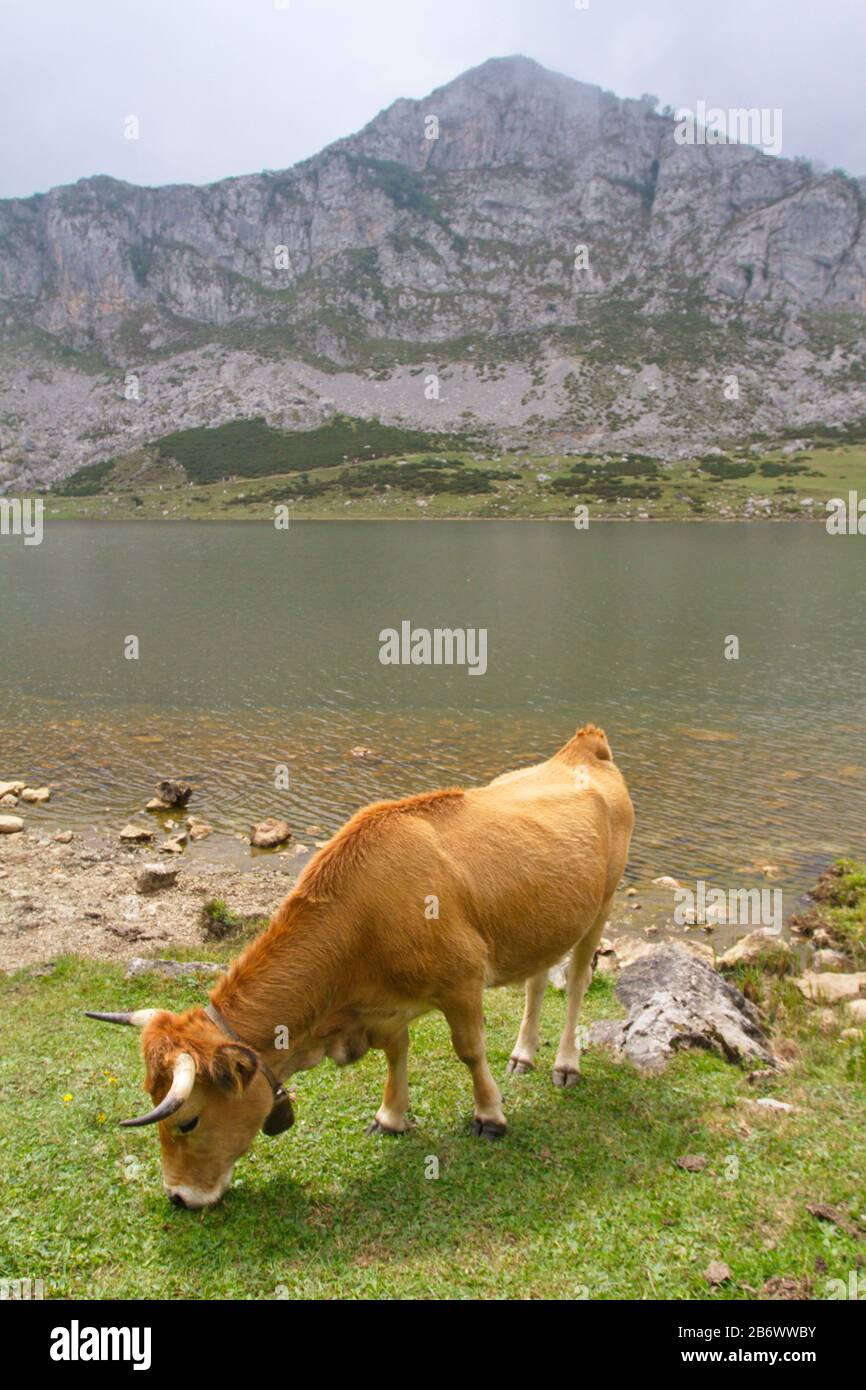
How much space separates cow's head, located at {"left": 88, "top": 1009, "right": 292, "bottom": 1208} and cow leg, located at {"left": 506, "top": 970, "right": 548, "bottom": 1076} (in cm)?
347

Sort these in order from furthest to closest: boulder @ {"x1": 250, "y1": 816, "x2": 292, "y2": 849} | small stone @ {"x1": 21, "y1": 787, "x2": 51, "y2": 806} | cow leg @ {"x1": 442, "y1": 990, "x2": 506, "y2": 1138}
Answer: small stone @ {"x1": 21, "y1": 787, "x2": 51, "y2": 806}
boulder @ {"x1": 250, "y1": 816, "x2": 292, "y2": 849}
cow leg @ {"x1": 442, "y1": 990, "x2": 506, "y2": 1138}

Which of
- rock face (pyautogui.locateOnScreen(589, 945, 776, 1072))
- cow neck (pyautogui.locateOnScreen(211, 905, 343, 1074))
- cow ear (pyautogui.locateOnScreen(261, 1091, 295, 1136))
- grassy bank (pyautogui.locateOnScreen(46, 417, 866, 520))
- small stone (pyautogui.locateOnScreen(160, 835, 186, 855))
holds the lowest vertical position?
small stone (pyautogui.locateOnScreen(160, 835, 186, 855))

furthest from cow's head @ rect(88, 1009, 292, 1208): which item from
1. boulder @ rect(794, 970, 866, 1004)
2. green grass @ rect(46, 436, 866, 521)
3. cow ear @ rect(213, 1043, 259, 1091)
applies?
green grass @ rect(46, 436, 866, 521)

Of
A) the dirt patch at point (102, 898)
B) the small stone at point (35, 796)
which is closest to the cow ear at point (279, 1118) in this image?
the dirt patch at point (102, 898)

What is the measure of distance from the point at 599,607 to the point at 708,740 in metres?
30.1

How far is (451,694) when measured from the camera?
35.6 metres

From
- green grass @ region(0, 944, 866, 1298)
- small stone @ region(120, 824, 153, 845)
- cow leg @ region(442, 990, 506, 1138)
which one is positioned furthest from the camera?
small stone @ region(120, 824, 153, 845)

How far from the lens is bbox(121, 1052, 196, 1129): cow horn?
4.96 m

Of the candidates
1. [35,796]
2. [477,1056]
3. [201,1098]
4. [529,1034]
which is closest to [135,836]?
[35,796]

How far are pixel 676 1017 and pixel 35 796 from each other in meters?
20.0

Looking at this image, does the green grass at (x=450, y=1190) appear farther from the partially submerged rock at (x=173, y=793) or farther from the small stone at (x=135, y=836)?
the partially submerged rock at (x=173, y=793)

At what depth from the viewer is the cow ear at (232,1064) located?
5.58 meters

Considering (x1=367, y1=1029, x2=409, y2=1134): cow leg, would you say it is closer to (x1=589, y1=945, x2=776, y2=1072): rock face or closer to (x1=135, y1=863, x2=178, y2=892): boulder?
(x1=589, y1=945, x2=776, y2=1072): rock face

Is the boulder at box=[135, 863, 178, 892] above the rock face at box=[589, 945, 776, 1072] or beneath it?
beneath
